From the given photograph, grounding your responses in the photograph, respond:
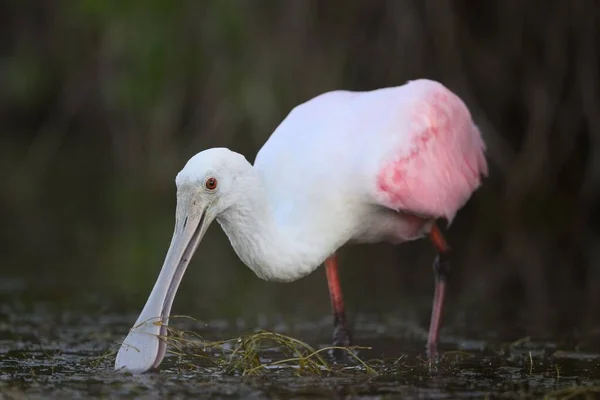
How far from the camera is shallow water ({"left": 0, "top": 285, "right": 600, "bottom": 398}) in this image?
5.77 metres

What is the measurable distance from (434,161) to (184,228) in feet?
6.98

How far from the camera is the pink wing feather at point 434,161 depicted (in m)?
7.29

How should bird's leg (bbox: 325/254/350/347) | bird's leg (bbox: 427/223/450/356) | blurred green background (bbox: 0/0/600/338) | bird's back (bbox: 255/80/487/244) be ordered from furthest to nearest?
1. blurred green background (bbox: 0/0/600/338)
2. bird's leg (bbox: 427/223/450/356)
3. bird's leg (bbox: 325/254/350/347)
4. bird's back (bbox: 255/80/487/244)

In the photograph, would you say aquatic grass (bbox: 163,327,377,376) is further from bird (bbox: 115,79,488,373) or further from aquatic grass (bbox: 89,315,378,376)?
bird (bbox: 115,79,488,373)

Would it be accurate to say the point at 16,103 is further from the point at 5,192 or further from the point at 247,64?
the point at 247,64

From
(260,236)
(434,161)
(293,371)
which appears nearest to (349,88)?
(434,161)

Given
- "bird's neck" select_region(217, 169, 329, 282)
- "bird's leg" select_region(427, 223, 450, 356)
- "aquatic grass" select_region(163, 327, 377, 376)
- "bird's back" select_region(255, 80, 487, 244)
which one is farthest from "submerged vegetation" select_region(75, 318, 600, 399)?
"bird's back" select_region(255, 80, 487, 244)

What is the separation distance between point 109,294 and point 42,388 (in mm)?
3937

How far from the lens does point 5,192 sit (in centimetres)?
1673

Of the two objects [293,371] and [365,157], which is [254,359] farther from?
[365,157]

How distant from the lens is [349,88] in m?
12.9

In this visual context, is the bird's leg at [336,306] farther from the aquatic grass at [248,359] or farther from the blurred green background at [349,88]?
the blurred green background at [349,88]

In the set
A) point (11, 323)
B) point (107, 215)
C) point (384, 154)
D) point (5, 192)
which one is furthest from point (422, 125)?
point (5, 192)

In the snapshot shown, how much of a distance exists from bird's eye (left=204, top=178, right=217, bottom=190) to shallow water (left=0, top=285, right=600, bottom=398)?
84 cm
